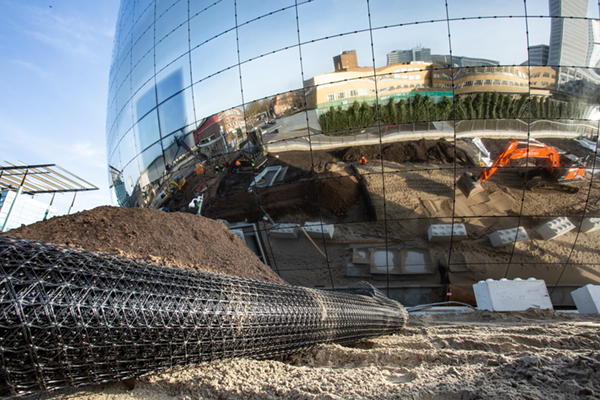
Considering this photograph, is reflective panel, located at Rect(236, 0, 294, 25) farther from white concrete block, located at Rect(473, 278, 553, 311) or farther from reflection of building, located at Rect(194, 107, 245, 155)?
white concrete block, located at Rect(473, 278, 553, 311)

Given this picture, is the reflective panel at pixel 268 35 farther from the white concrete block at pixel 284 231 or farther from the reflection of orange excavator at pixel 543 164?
the reflection of orange excavator at pixel 543 164

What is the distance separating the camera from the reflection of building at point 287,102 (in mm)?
8625

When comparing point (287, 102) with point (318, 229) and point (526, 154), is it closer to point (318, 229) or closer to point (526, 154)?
point (318, 229)

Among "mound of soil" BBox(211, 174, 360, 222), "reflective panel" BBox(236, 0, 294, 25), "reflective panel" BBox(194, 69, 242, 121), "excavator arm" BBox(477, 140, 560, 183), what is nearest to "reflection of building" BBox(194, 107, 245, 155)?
"reflective panel" BBox(194, 69, 242, 121)

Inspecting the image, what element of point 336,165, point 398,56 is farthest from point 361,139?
point 398,56

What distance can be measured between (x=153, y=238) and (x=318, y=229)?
4.17 meters

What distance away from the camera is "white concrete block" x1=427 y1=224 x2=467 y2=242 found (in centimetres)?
846

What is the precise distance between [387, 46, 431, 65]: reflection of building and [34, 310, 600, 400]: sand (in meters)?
6.15

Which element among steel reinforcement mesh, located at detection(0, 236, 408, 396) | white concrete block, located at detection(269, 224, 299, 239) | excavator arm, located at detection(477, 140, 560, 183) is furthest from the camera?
white concrete block, located at detection(269, 224, 299, 239)

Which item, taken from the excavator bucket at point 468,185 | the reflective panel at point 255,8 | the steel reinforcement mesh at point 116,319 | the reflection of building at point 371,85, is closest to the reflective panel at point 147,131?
the reflective panel at point 255,8

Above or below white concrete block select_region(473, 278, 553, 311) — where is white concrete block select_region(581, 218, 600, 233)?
above

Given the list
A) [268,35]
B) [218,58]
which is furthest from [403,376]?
[218,58]

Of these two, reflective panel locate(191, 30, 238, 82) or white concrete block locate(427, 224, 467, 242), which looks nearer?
white concrete block locate(427, 224, 467, 242)

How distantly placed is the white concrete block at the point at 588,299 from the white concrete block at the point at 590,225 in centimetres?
139
